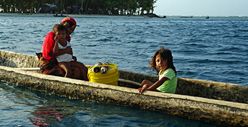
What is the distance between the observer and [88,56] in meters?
18.7

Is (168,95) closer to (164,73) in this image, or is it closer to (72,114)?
(164,73)

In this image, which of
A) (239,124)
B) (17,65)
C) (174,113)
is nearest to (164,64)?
(174,113)

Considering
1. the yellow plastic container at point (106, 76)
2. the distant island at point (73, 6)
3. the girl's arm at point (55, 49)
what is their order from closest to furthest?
the yellow plastic container at point (106, 76)
the girl's arm at point (55, 49)
the distant island at point (73, 6)

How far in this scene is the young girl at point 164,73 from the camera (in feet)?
26.6

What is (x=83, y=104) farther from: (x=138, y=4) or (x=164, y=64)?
(x=138, y=4)

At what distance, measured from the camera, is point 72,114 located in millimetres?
8242

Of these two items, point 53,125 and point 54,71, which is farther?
point 54,71

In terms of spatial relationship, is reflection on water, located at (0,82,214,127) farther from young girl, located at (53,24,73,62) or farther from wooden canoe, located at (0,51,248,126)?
young girl, located at (53,24,73,62)

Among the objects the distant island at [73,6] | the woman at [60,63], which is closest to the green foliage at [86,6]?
the distant island at [73,6]

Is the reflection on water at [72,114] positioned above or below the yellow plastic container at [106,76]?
below

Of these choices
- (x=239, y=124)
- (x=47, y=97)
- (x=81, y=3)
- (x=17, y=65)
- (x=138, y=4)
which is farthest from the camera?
(x=138, y=4)

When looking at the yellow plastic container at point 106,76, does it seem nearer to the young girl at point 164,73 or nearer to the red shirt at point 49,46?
the red shirt at point 49,46

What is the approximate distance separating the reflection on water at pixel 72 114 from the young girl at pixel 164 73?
50 cm

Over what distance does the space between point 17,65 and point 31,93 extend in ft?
11.4
